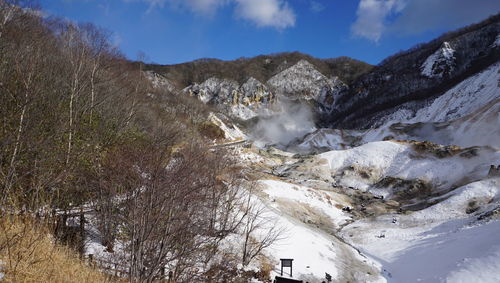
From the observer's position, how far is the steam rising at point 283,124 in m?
132

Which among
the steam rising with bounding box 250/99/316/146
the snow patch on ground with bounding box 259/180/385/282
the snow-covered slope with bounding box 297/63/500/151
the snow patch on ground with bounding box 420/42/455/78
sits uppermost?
the snow patch on ground with bounding box 420/42/455/78

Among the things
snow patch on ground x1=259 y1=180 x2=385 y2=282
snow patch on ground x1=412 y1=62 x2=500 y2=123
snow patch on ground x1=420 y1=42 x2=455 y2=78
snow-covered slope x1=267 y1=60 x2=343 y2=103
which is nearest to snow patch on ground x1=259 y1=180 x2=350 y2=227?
snow patch on ground x1=259 y1=180 x2=385 y2=282

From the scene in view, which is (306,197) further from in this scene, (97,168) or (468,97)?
(468,97)

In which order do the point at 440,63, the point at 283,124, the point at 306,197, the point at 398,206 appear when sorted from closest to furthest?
the point at 306,197
the point at 398,206
the point at 440,63
the point at 283,124

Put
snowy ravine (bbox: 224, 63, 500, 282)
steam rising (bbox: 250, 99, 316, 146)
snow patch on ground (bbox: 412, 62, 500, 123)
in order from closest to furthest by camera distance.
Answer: snowy ravine (bbox: 224, 63, 500, 282) < snow patch on ground (bbox: 412, 62, 500, 123) < steam rising (bbox: 250, 99, 316, 146)

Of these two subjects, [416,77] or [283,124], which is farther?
[283,124]

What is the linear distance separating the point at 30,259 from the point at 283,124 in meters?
143

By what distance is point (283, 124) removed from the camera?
146875mm

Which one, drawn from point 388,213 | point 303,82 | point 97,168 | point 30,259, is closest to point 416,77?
point 303,82

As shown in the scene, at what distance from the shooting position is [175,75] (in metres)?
158

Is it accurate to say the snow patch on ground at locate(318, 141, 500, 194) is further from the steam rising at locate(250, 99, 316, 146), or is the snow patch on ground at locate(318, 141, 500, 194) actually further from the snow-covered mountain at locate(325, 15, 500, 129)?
the snow-covered mountain at locate(325, 15, 500, 129)

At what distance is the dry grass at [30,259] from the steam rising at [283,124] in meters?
116

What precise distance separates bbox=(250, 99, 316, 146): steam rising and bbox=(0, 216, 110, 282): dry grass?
379 ft

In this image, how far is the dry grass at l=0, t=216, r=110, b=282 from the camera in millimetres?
5129
